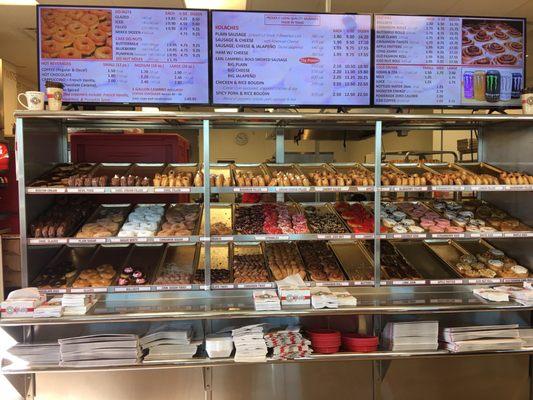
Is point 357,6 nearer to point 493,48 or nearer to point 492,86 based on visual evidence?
point 493,48

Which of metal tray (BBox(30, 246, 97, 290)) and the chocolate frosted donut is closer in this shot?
metal tray (BBox(30, 246, 97, 290))

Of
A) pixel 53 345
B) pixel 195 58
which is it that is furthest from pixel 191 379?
pixel 195 58

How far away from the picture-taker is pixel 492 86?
341 centimetres

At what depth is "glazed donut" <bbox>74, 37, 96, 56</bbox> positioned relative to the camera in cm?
317

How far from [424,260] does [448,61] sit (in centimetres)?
165

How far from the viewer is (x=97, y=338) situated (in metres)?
2.77

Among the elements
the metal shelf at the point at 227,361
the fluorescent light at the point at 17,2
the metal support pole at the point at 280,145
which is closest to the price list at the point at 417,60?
the metal support pole at the point at 280,145

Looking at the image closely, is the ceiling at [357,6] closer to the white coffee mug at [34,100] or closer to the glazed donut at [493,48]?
the glazed donut at [493,48]

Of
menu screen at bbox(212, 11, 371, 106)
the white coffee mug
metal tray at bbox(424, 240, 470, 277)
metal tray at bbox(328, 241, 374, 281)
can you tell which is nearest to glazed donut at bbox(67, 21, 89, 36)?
the white coffee mug

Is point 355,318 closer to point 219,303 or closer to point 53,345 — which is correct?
point 219,303

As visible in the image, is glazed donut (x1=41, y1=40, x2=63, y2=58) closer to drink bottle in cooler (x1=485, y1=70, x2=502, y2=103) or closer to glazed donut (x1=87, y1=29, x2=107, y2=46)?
glazed donut (x1=87, y1=29, x2=107, y2=46)

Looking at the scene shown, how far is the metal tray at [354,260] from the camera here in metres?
3.23

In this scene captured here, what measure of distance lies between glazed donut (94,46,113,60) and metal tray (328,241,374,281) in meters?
2.33

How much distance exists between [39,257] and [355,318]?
2.38 metres
